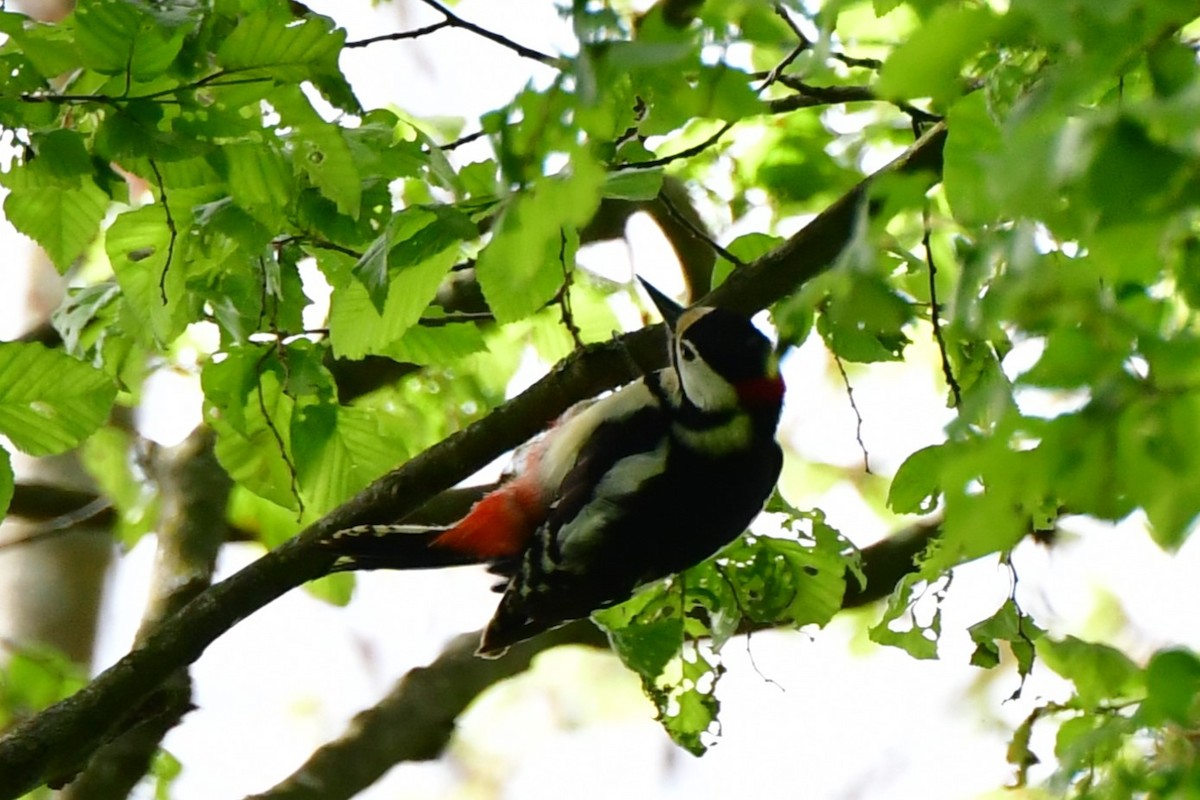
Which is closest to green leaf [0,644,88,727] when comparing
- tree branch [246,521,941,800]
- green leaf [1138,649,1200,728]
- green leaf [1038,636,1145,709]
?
tree branch [246,521,941,800]

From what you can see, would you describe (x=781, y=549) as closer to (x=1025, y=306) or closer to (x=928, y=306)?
(x=928, y=306)

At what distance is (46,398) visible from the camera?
3.93 feet

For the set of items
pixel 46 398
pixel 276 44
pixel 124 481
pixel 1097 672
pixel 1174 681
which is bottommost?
pixel 1174 681

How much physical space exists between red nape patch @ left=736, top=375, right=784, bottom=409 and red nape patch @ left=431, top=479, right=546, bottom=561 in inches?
13.2

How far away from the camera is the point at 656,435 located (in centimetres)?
177

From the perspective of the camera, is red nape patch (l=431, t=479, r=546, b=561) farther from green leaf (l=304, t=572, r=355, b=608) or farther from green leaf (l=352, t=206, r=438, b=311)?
green leaf (l=352, t=206, r=438, b=311)

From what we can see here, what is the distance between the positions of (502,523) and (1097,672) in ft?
3.07

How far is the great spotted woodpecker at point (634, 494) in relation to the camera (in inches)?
64.6

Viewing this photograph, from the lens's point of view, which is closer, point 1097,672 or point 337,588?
point 1097,672

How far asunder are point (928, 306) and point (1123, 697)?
438 mm

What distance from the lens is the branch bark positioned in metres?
1.27

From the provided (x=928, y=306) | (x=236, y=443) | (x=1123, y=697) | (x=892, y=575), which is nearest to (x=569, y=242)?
(x=928, y=306)

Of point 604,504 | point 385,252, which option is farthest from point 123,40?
point 604,504

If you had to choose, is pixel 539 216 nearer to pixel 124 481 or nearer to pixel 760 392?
pixel 760 392
